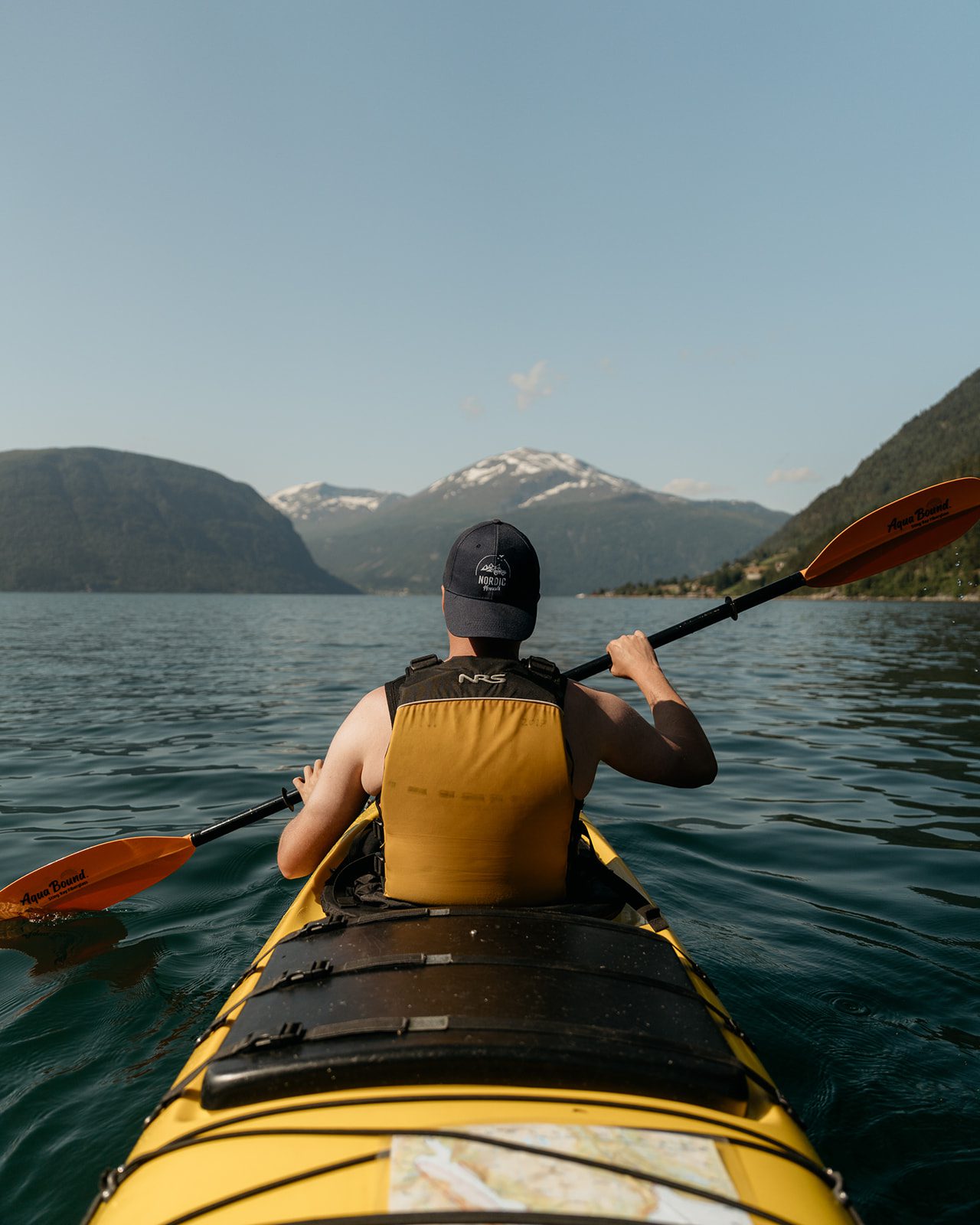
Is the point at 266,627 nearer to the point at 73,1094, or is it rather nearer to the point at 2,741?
the point at 2,741

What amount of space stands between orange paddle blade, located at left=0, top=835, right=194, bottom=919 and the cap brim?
3966mm

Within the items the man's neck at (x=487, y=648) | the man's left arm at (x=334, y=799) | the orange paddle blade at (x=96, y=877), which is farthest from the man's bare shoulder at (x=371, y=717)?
the orange paddle blade at (x=96, y=877)

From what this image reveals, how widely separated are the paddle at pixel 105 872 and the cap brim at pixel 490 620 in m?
3.05

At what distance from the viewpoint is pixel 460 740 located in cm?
275

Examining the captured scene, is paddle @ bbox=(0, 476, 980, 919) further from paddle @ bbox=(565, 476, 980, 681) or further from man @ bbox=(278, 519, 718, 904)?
man @ bbox=(278, 519, 718, 904)

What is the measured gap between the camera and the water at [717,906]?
3570mm

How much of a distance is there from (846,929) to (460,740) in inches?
170

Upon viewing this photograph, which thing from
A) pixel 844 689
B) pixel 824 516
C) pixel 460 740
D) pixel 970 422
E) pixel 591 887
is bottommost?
pixel 844 689

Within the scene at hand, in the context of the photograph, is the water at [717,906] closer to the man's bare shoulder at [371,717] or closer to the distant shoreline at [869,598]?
the man's bare shoulder at [371,717]

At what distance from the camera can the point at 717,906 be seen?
245 inches

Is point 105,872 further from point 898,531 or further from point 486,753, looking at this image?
point 898,531

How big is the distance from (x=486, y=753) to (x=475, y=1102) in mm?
1006

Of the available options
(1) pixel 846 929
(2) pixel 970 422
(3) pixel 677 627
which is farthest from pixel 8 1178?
(2) pixel 970 422

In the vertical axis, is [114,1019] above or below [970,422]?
below
